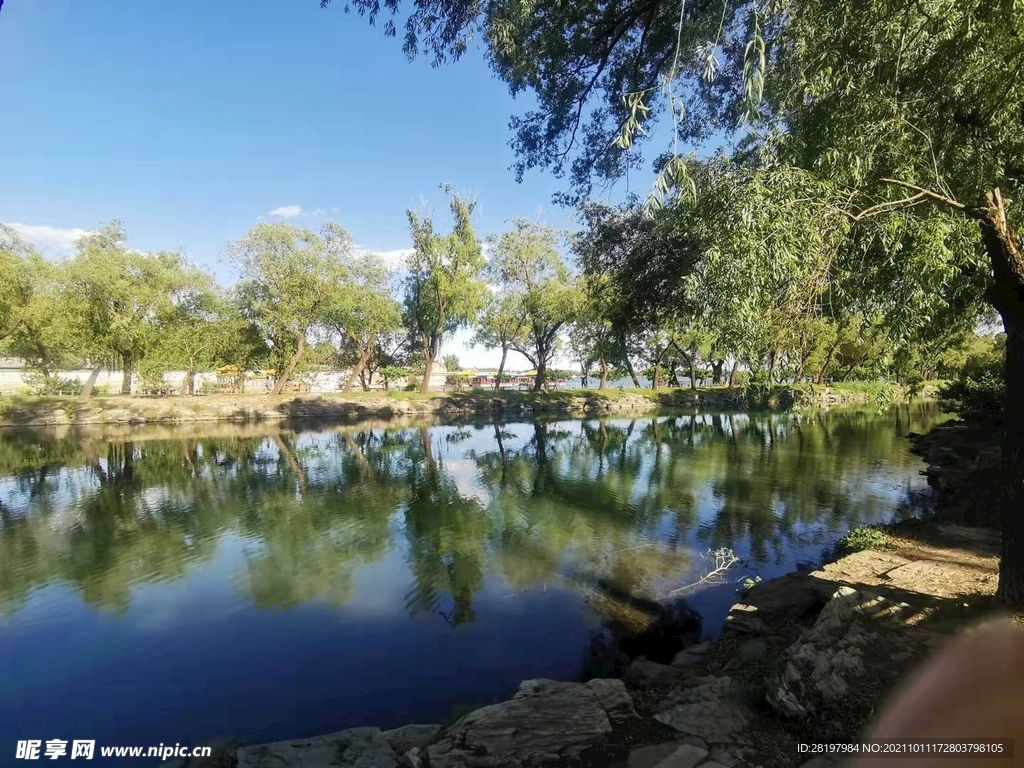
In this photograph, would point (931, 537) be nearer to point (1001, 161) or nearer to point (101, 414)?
point (1001, 161)

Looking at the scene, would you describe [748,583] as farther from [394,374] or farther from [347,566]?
[394,374]

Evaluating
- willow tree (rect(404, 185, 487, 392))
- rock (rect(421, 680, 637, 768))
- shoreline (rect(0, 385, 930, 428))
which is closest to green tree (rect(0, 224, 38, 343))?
shoreline (rect(0, 385, 930, 428))

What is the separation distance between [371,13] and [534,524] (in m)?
11.5

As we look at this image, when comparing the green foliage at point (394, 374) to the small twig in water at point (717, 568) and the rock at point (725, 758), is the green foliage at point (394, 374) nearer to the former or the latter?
the small twig in water at point (717, 568)

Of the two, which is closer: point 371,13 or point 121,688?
point 121,688

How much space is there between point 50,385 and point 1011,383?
53879 millimetres

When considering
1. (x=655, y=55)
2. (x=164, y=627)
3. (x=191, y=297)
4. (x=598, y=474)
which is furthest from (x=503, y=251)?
(x=164, y=627)

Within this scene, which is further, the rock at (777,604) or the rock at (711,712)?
the rock at (777,604)

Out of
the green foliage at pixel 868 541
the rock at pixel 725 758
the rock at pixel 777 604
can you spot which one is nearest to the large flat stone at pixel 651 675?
the rock at pixel 777 604

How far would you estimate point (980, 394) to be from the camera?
19.5 meters

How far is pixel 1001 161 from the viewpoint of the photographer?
5598mm

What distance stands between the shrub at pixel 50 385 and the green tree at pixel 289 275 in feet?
49.8

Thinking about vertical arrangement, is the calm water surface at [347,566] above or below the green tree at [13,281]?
below

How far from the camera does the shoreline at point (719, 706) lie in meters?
4.33
